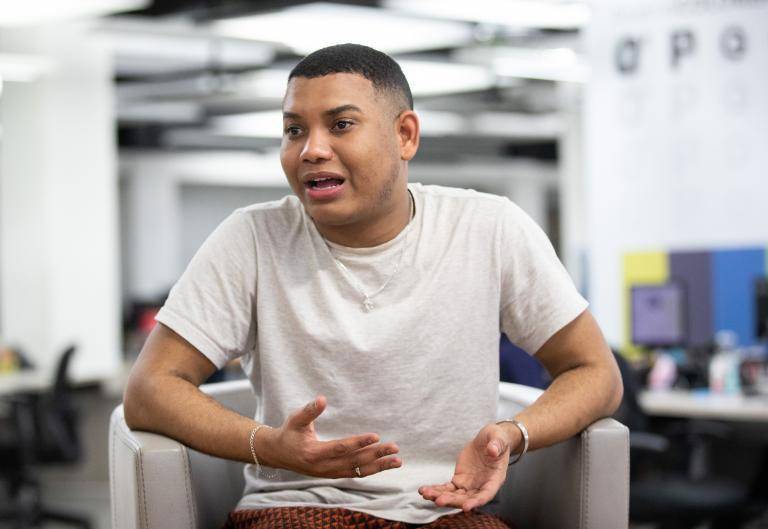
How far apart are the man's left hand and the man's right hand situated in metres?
0.13

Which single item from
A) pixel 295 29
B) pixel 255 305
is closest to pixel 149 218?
pixel 295 29

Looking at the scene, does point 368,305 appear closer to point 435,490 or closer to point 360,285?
point 360,285

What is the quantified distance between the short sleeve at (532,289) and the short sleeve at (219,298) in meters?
0.49

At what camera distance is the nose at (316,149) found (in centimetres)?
190

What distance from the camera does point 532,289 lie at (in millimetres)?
Answer: 2031

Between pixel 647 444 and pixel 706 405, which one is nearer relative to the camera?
pixel 647 444

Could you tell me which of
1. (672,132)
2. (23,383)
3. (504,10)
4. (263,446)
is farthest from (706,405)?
(504,10)

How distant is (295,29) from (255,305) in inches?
275

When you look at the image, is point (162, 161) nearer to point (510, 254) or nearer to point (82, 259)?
point (82, 259)

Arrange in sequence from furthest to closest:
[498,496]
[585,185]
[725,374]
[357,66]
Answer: [585,185] < [725,374] < [498,496] < [357,66]

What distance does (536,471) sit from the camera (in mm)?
2176

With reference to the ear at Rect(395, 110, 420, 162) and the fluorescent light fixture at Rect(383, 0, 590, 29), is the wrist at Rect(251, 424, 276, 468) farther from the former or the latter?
the fluorescent light fixture at Rect(383, 0, 590, 29)

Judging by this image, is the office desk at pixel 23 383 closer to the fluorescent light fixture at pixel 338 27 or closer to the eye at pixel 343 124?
the fluorescent light fixture at pixel 338 27

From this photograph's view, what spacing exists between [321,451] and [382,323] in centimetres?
35
